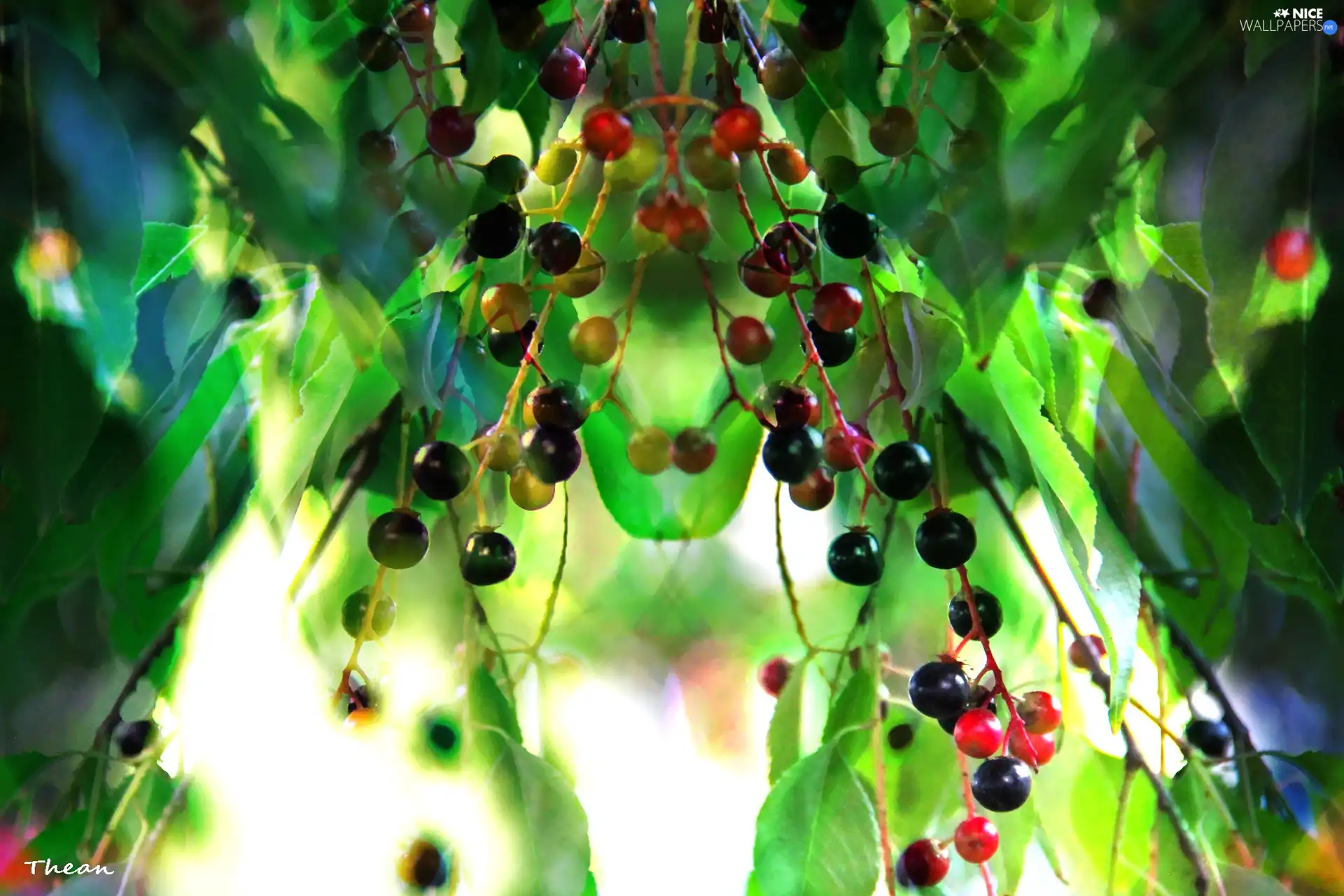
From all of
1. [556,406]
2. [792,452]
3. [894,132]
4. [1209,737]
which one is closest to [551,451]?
[556,406]

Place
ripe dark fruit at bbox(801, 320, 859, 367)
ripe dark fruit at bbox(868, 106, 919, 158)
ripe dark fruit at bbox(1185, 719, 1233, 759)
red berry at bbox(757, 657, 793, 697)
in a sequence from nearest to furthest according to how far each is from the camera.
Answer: ripe dark fruit at bbox(868, 106, 919, 158) → ripe dark fruit at bbox(801, 320, 859, 367) → ripe dark fruit at bbox(1185, 719, 1233, 759) → red berry at bbox(757, 657, 793, 697)

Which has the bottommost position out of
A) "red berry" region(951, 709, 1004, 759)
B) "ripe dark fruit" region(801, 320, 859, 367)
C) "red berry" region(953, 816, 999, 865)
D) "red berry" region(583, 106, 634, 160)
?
"red berry" region(953, 816, 999, 865)

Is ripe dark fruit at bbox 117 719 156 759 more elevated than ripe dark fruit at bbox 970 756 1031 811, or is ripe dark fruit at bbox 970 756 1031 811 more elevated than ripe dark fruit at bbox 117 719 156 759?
ripe dark fruit at bbox 970 756 1031 811

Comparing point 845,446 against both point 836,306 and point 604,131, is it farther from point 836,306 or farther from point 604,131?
point 604,131

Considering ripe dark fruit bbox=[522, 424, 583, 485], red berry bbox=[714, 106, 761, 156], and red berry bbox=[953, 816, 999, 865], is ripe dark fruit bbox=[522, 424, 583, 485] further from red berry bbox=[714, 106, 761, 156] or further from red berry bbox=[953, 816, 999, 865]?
red berry bbox=[953, 816, 999, 865]

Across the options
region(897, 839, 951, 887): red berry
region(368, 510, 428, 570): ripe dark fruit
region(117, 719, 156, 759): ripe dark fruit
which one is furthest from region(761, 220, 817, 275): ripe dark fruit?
region(117, 719, 156, 759): ripe dark fruit

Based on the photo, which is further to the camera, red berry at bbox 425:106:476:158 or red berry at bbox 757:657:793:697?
red berry at bbox 757:657:793:697

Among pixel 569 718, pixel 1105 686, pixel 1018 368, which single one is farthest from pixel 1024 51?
pixel 569 718
